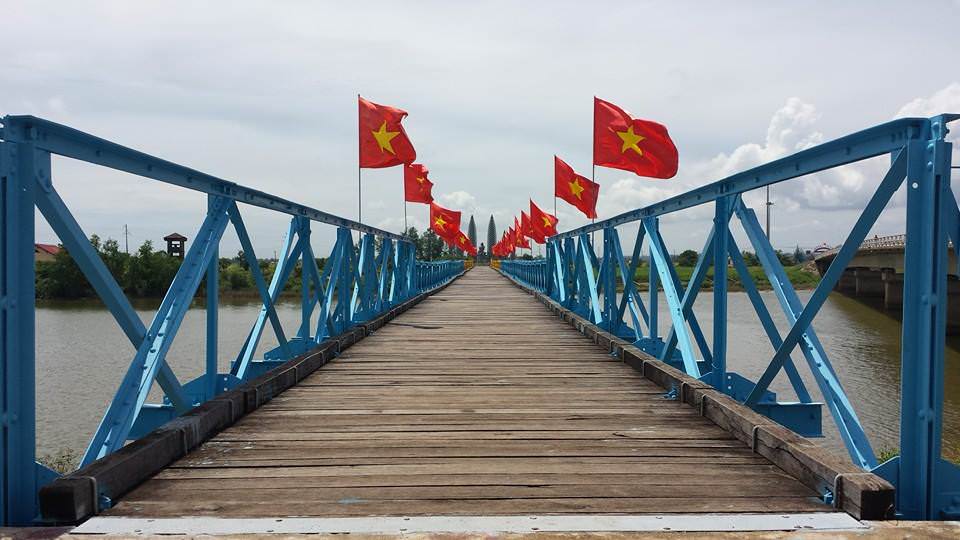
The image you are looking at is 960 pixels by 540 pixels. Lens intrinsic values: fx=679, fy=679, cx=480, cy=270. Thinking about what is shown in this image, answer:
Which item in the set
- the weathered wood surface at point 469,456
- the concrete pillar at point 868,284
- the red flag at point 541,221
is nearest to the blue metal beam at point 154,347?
the weathered wood surface at point 469,456

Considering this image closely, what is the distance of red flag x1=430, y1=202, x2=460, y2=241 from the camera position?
29000 mm

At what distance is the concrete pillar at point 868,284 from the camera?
5531 centimetres

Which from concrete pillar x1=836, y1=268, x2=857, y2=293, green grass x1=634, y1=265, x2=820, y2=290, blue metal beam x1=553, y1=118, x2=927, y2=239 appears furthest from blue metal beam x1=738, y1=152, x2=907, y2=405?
concrete pillar x1=836, y1=268, x2=857, y2=293

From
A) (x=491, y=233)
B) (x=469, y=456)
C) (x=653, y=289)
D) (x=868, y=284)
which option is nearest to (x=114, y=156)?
(x=469, y=456)

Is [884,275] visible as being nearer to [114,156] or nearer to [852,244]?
[852,244]

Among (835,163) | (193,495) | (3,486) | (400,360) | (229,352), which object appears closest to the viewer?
(3,486)

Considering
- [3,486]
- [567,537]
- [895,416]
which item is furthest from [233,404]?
[895,416]

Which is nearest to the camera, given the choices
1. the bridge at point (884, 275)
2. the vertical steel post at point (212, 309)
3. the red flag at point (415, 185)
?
the vertical steel post at point (212, 309)

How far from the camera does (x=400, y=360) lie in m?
6.72

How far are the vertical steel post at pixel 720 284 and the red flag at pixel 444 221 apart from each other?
24.4m

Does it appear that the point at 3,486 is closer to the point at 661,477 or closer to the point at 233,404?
the point at 233,404

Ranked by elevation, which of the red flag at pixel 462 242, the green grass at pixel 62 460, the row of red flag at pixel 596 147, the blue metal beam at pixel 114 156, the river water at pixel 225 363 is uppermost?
the row of red flag at pixel 596 147

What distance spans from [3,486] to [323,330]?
182 inches

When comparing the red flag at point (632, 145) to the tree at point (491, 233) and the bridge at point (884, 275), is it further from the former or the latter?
the tree at point (491, 233)
